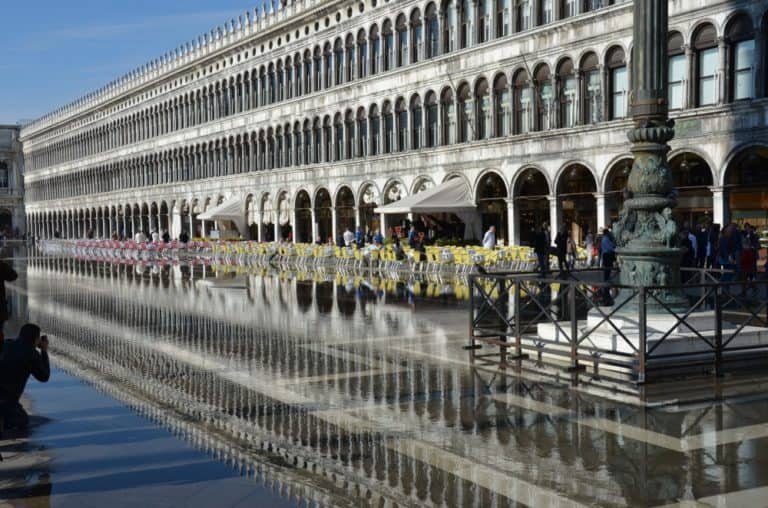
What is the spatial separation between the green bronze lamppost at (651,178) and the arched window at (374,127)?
34.9 m

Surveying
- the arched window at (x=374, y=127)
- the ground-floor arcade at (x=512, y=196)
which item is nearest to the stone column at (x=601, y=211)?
the ground-floor arcade at (x=512, y=196)

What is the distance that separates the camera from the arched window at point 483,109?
38.1 m

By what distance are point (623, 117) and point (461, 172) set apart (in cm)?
952

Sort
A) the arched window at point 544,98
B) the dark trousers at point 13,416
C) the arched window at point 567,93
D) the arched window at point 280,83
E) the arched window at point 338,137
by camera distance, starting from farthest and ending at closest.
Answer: the arched window at point 280,83 < the arched window at point 338,137 < the arched window at point 544,98 < the arched window at point 567,93 < the dark trousers at point 13,416

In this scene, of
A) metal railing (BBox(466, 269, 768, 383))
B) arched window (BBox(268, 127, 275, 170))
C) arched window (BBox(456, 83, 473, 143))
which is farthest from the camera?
arched window (BBox(268, 127, 275, 170))

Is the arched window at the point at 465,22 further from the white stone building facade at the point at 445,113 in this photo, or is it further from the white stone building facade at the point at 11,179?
the white stone building facade at the point at 11,179

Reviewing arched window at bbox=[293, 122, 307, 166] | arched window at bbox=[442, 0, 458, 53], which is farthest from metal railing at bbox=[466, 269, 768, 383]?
arched window at bbox=[293, 122, 307, 166]

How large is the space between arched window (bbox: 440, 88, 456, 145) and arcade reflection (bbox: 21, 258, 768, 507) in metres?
25.0

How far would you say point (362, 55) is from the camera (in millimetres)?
47750

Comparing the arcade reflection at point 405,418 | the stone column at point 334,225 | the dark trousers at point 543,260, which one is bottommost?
the arcade reflection at point 405,418

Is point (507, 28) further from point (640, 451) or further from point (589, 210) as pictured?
point (640, 451)

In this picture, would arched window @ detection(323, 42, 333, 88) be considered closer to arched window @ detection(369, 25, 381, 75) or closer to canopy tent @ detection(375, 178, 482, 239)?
arched window @ detection(369, 25, 381, 75)

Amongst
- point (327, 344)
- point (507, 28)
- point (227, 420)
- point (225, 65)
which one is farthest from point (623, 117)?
point (225, 65)

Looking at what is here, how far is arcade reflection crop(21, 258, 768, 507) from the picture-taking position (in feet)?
21.9
